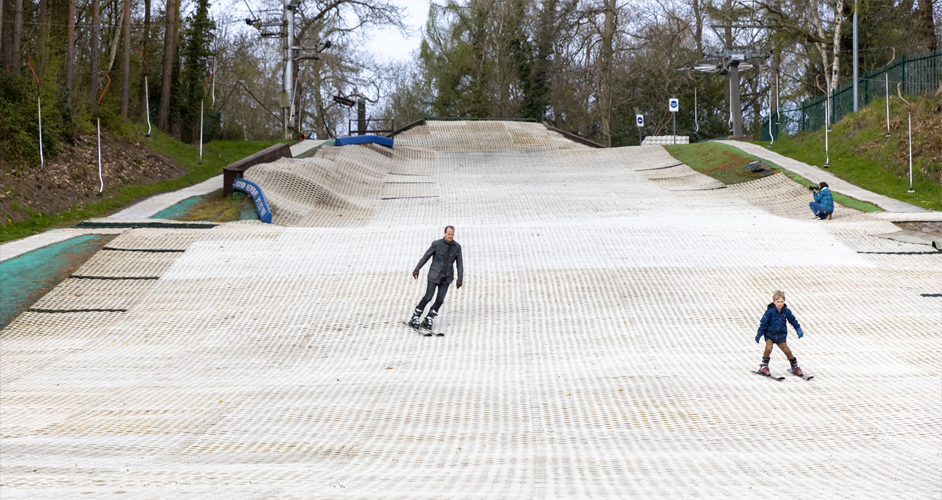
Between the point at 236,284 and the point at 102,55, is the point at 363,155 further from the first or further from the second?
the point at 236,284

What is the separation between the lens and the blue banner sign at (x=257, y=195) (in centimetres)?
1835

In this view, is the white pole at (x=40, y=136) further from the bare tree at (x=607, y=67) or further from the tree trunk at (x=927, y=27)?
the bare tree at (x=607, y=67)

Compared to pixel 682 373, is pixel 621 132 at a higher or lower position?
higher

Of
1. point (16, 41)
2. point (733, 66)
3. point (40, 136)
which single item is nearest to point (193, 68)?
point (16, 41)

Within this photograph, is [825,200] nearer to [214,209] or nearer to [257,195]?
[257,195]

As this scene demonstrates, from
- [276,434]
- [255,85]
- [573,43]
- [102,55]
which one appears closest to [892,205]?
[276,434]

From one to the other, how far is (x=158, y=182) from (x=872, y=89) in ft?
81.5

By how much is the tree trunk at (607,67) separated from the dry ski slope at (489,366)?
3337 centimetres

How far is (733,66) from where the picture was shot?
35250 mm

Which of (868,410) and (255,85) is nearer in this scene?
(868,410)

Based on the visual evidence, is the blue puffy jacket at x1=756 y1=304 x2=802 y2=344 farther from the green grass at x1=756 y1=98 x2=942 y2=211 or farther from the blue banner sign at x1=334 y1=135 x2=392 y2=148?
the blue banner sign at x1=334 y1=135 x2=392 y2=148

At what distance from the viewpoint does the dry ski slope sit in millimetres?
5758

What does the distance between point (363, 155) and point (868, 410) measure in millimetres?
23139

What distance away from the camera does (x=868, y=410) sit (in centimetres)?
737
